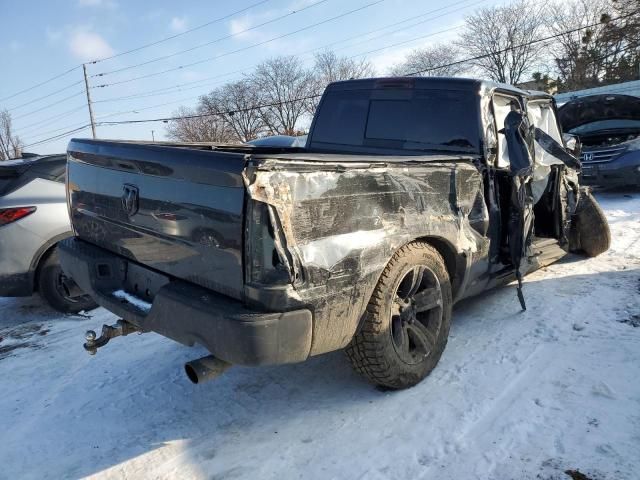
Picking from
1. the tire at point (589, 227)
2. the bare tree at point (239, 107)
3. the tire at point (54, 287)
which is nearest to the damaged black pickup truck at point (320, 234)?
the tire at point (589, 227)

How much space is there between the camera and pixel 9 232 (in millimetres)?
4527

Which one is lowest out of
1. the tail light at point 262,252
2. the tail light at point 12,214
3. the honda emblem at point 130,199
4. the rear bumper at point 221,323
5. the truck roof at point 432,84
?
the rear bumper at point 221,323

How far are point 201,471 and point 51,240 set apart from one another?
332 centimetres

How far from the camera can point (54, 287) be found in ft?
16.0

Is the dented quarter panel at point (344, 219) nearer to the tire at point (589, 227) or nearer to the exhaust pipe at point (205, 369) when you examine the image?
the exhaust pipe at point (205, 369)

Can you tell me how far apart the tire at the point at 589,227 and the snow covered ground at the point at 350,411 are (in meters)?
1.31

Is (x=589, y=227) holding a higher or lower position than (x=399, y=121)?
lower

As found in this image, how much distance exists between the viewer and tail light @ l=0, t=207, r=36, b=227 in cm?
452

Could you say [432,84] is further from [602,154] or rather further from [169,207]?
[602,154]

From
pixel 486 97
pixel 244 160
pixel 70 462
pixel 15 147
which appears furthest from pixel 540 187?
pixel 15 147

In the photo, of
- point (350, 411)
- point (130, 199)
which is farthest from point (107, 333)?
point (350, 411)

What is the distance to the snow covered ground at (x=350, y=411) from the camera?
2.30m

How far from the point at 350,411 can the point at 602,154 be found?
820cm

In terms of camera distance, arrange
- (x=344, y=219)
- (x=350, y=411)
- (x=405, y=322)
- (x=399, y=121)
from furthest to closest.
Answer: (x=399, y=121) < (x=405, y=322) < (x=350, y=411) < (x=344, y=219)
